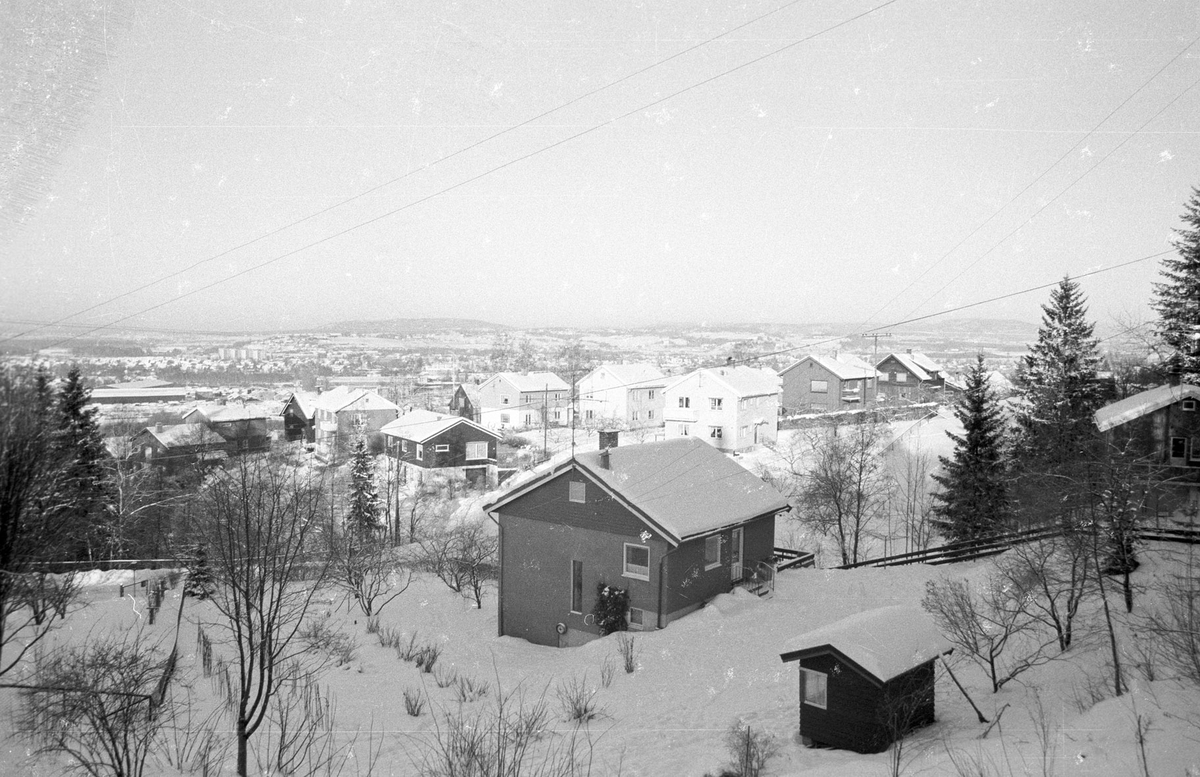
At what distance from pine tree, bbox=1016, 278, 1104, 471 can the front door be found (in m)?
11.8

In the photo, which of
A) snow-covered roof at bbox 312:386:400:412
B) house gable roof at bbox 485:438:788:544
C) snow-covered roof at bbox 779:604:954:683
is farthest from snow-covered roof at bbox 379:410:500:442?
snow-covered roof at bbox 779:604:954:683

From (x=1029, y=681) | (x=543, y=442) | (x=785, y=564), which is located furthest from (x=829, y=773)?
(x=543, y=442)

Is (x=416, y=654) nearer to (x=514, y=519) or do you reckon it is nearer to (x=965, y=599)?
(x=514, y=519)

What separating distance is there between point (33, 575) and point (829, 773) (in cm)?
731

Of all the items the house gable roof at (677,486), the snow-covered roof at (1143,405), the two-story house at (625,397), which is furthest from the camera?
the two-story house at (625,397)

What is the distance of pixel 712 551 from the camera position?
17625 millimetres

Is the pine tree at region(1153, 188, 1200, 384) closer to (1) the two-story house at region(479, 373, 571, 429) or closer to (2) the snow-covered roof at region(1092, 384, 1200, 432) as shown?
(2) the snow-covered roof at region(1092, 384, 1200, 432)

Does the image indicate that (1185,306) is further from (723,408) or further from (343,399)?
(343,399)

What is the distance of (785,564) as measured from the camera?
20.8m

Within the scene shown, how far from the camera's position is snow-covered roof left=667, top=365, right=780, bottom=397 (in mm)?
41750

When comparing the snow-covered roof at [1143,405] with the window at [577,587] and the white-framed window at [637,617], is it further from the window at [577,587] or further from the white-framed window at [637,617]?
the window at [577,587]

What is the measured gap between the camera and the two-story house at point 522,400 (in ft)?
177

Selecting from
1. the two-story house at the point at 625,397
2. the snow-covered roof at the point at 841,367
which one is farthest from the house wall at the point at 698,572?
the snow-covered roof at the point at 841,367

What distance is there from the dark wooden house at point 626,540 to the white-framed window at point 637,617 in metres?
0.03
